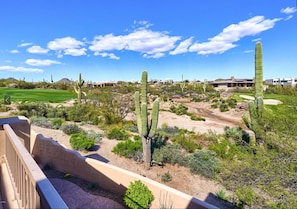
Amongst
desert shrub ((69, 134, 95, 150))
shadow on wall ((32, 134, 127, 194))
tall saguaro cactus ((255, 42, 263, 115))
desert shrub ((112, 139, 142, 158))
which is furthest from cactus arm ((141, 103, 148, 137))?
tall saguaro cactus ((255, 42, 263, 115))

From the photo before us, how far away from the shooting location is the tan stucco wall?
4.68 metres

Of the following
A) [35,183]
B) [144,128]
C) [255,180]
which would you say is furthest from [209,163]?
[35,183]

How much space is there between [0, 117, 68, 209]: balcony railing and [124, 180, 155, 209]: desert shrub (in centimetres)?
259

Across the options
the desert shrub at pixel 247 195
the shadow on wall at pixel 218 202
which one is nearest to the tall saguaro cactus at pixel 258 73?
the shadow on wall at pixel 218 202

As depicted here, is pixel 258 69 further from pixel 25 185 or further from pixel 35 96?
pixel 35 96

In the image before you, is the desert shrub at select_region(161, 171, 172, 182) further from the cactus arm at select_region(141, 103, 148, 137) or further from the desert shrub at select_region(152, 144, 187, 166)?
the cactus arm at select_region(141, 103, 148, 137)

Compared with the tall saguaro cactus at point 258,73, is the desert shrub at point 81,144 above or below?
below

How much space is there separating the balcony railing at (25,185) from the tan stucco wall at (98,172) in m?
2.49

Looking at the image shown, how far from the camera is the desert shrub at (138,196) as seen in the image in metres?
5.03

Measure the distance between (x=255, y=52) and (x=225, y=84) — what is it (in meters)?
65.2

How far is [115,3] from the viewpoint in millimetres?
19766

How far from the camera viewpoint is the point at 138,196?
16.4ft

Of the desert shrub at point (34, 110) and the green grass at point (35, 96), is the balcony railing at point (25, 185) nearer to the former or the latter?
the desert shrub at point (34, 110)

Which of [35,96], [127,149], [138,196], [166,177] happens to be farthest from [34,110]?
[35,96]
